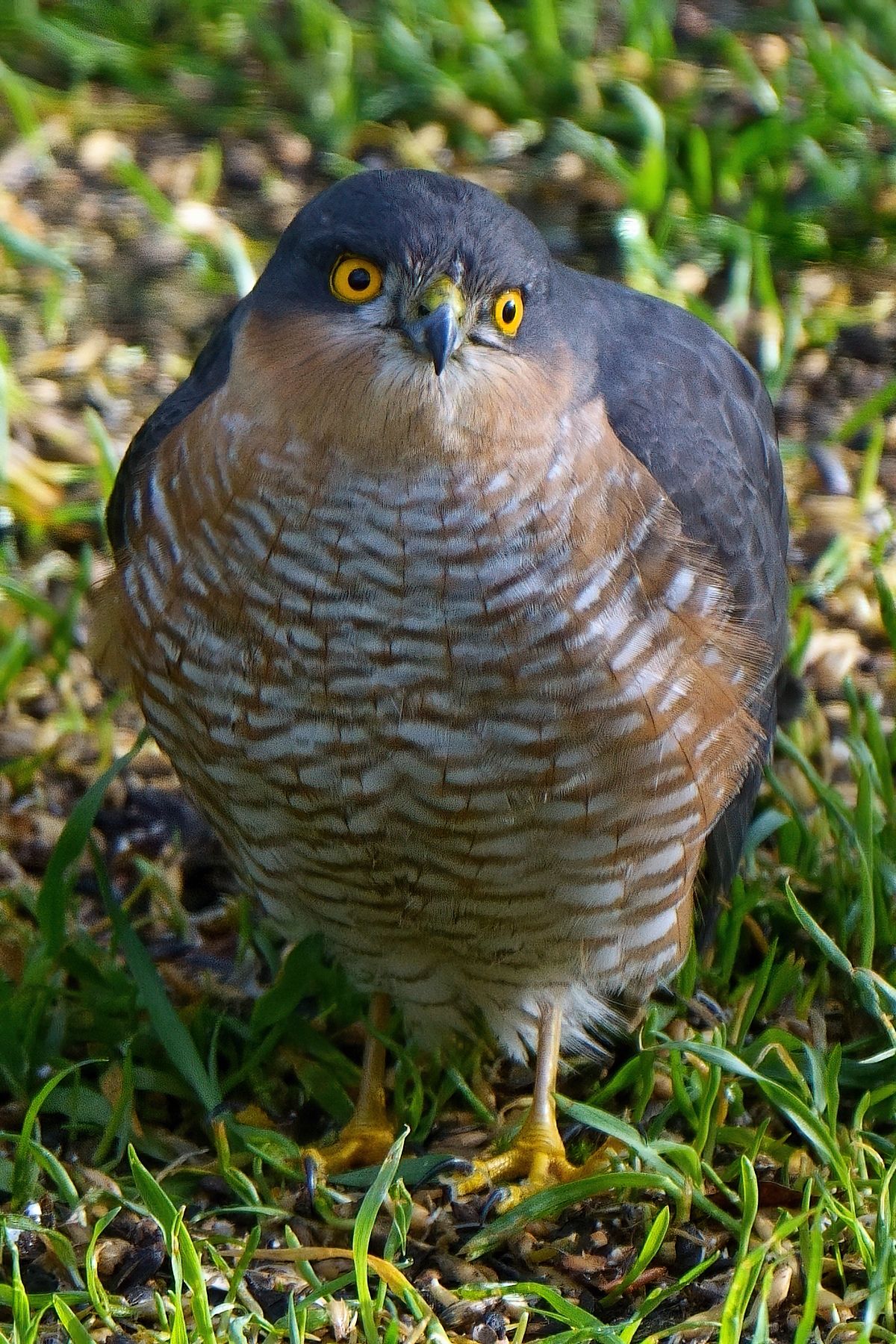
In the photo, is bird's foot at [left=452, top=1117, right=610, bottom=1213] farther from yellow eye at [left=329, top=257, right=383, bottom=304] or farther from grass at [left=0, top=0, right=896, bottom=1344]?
yellow eye at [left=329, top=257, right=383, bottom=304]

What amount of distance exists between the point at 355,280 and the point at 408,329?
16cm

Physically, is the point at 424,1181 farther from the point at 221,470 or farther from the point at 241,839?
the point at 221,470

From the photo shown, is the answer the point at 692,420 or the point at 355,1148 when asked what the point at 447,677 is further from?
the point at 355,1148

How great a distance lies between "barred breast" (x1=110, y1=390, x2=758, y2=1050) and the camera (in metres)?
2.97

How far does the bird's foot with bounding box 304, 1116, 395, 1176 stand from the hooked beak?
1.70 m

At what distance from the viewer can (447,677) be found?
2984 millimetres

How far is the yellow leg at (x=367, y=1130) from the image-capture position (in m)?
3.63

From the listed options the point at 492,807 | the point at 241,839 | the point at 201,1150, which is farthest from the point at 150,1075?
the point at 492,807

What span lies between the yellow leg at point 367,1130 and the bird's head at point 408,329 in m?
1.47

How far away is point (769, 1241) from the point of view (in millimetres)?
3004

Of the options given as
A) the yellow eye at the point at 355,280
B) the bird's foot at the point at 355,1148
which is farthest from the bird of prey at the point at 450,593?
the bird's foot at the point at 355,1148

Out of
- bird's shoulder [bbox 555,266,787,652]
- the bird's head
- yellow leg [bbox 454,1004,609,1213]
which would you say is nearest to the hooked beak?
the bird's head

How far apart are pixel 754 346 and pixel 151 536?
2.79 m

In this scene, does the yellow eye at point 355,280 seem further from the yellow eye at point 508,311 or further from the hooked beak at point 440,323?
the yellow eye at point 508,311
